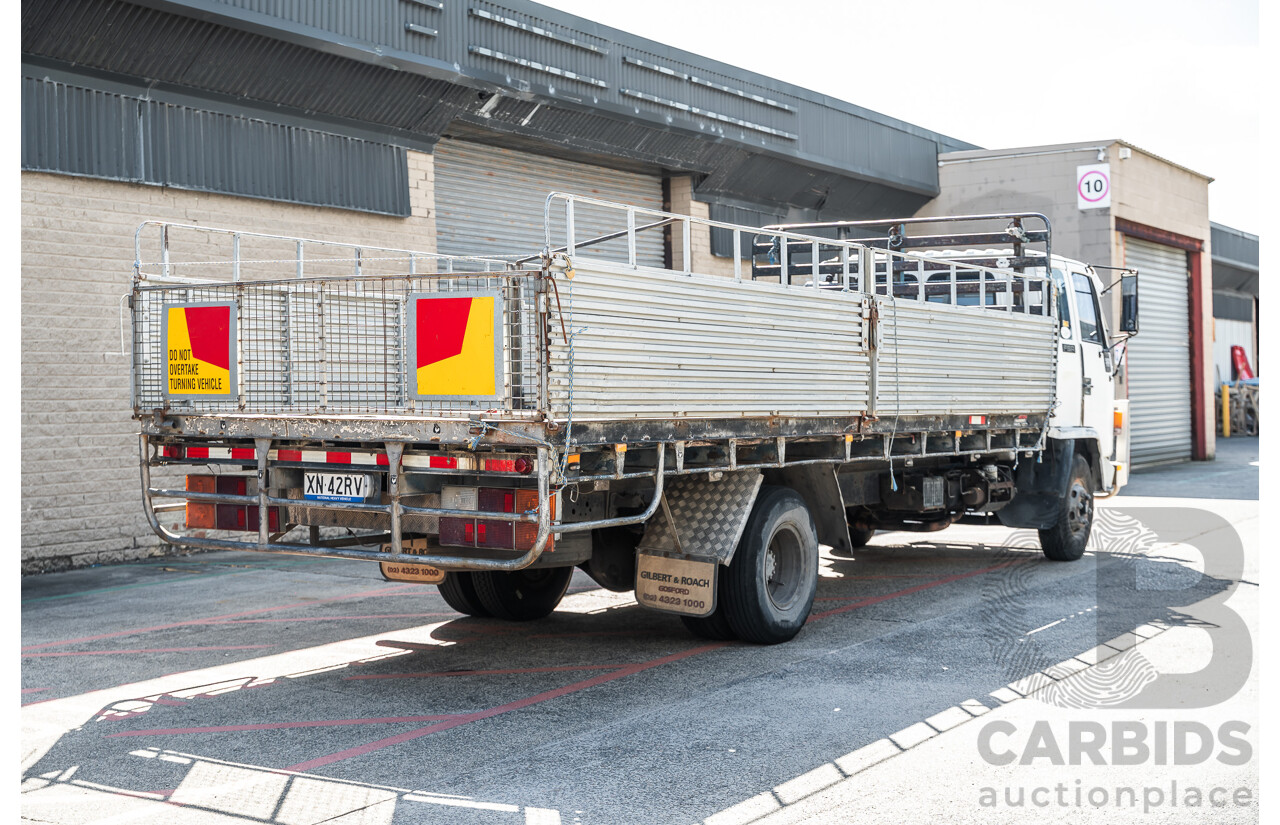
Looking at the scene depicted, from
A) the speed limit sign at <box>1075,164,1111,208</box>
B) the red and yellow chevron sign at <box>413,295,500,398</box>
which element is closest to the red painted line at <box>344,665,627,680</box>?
the red and yellow chevron sign at <box>413,295,500,398</box>

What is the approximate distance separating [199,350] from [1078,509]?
832 cm

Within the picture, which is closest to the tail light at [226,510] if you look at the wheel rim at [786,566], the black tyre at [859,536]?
the wheel rim at [786,566]

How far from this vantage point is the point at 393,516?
6.54m

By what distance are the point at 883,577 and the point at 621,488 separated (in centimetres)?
446

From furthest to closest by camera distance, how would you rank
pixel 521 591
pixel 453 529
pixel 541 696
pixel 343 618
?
→ 1. pixel 343 618
2. pixel 521 591
3. pixel 541 696
4. pixel 453 529

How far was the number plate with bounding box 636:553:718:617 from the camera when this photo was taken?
7.49 m

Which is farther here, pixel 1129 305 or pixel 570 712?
pixel 1129 305

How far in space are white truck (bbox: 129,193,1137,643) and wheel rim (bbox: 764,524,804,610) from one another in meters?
0.02

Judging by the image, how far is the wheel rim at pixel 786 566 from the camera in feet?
26.9

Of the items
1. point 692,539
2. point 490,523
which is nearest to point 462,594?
point 692,539

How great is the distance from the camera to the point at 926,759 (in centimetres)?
550

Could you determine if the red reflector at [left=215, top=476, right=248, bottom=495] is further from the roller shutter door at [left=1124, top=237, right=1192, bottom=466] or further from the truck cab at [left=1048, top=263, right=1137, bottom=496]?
the roller shutter door at [left=1124, top=237, right=1192, bottom=466]

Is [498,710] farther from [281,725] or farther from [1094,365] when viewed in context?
[1094,365]

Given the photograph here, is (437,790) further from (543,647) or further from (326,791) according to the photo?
(543,647)
